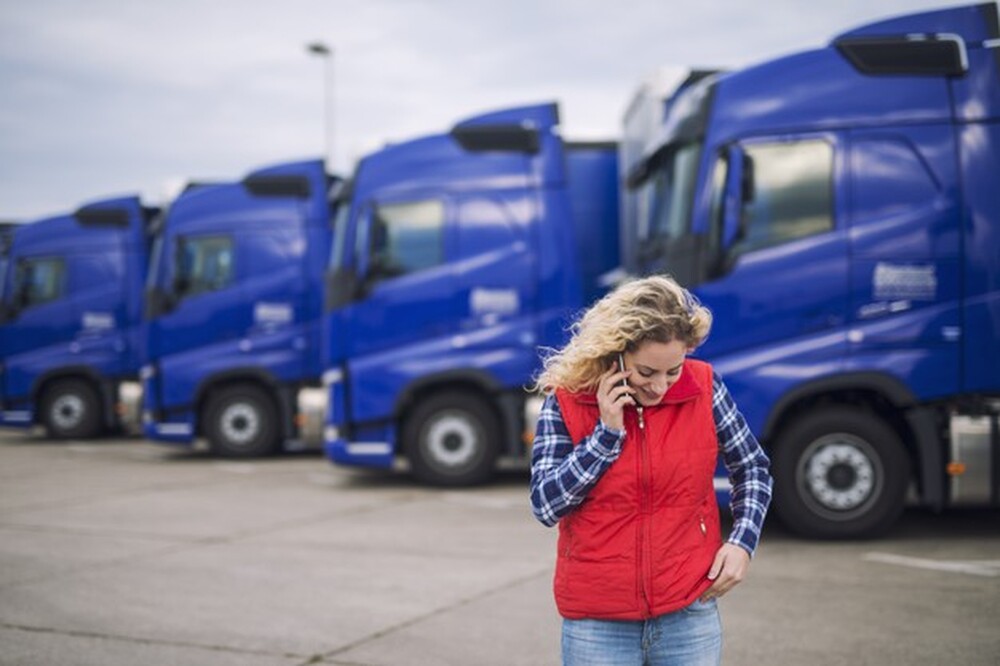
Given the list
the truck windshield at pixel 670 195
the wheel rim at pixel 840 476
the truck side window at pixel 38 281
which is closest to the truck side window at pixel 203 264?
the truck side window at pixel 38 281

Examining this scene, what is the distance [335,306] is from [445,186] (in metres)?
1.53

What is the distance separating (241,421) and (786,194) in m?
7.87

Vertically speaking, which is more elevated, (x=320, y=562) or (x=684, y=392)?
(x=684, y=392)

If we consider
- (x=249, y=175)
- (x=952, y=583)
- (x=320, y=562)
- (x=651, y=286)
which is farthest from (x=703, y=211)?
(x=249, y=175)

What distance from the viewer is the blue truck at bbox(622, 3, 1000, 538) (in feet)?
22.8

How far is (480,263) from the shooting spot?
9.76 m

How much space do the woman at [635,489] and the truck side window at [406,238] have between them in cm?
740

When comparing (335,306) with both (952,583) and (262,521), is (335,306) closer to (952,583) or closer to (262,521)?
(262,521)

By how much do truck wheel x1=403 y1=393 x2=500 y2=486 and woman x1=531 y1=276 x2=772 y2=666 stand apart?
24.3ft

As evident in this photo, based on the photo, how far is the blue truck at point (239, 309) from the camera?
Answer: 41.2 ft

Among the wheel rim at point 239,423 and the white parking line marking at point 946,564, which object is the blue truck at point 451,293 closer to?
the wheel rim at point 239,423

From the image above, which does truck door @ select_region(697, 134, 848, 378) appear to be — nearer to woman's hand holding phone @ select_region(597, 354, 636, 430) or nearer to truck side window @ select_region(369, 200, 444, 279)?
truck side window @ select_region(369, 200, 444, 279)

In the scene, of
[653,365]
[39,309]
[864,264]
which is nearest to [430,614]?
[653,365]

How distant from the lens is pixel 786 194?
7.11m
